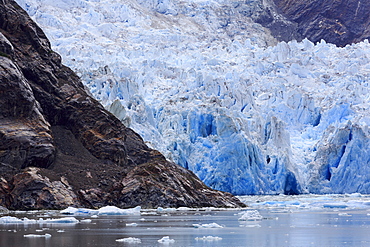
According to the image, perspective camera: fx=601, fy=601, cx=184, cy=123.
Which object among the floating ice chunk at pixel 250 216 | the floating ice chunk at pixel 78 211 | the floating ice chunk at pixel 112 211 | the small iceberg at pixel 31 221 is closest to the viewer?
the small iceberg at pixel 31 221

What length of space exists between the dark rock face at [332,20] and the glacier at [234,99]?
72.2 feet

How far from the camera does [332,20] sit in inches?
3883

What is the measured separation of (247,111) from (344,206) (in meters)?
17.4

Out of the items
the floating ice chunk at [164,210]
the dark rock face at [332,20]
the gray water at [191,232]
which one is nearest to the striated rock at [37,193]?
the gray water at [191,232]

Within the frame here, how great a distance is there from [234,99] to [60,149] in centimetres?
2176

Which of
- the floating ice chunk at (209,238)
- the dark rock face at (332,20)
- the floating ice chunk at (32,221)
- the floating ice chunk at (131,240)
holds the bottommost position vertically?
the floating ice chunk at (209,238)

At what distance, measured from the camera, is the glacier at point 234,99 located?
45.9m

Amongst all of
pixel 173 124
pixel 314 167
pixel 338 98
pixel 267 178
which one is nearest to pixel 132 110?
pixel 173 124

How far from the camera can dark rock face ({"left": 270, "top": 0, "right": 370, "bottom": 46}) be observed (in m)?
95.5

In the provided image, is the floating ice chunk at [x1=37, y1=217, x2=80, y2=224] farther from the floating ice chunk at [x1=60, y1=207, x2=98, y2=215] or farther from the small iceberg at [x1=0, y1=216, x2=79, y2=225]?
the floating ice chunk at [x1=60, y1=207, x2=98, y2=215]

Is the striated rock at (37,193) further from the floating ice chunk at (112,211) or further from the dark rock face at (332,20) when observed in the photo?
the dark rock face at (332,20)

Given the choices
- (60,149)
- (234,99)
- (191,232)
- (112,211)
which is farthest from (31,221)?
(234,99)

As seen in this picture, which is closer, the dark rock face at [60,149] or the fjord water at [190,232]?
the fjord water at [190,232]

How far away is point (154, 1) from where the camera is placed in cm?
8825
